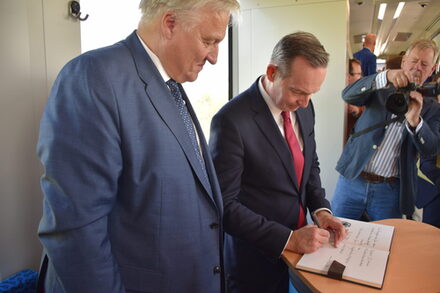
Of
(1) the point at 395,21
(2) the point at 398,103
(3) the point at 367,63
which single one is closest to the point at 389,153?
(2) the point at 398,103

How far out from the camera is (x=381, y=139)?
1975 millimetres

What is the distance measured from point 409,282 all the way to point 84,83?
101 centimetres

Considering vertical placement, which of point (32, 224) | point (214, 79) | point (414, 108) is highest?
point (214, 79)

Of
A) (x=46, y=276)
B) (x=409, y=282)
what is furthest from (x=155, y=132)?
(x=409, y=282)

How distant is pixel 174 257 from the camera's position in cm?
87

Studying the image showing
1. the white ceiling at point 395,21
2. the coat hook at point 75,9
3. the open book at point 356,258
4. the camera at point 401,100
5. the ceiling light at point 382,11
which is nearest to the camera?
the open book at point 356,258

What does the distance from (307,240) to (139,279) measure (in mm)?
556

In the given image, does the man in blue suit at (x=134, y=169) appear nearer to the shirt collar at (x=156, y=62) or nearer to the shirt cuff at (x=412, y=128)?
the shirt collar at (x=156, y=62)

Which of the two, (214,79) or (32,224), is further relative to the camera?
(214,79)

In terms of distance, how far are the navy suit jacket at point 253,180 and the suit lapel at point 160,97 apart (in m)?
0.33

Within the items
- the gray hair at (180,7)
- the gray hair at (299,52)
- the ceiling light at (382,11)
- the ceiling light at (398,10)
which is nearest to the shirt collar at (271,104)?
the gray hair at (299,52)

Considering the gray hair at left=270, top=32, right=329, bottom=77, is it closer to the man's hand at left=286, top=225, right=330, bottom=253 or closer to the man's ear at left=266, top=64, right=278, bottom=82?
the man's ear at left=266, top=64, right=278, bottom=82

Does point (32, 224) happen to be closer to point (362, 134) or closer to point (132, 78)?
point (132, 78)

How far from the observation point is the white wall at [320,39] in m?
2.61
